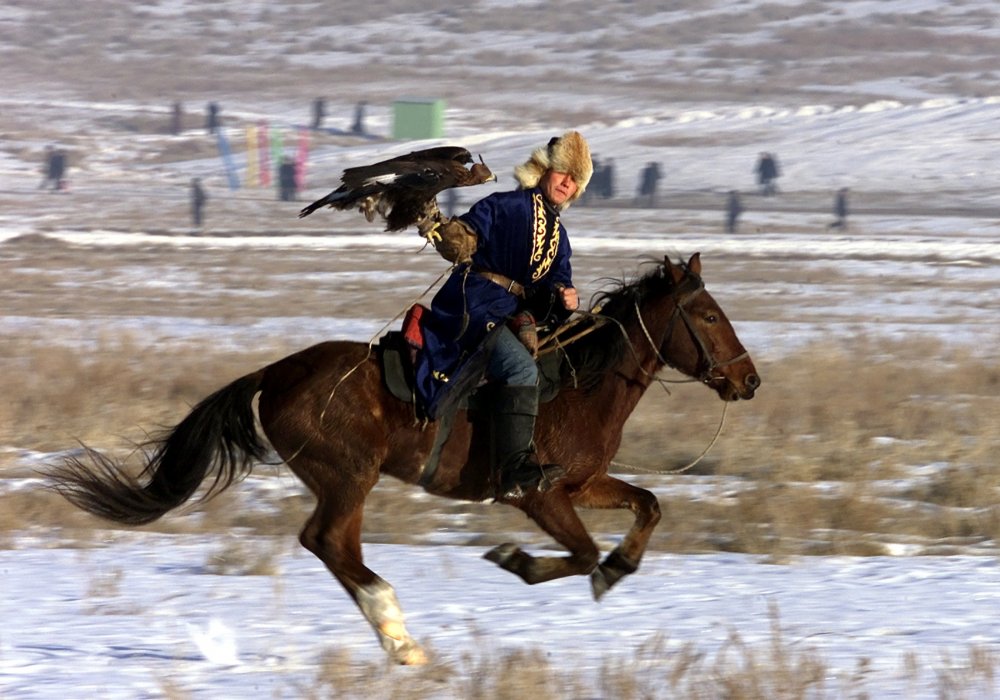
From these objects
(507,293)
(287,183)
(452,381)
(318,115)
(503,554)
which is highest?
(507,293)

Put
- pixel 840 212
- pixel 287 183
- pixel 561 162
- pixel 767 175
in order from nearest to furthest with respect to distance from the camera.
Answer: pixel 561 162
pixel 840 212
pixel 767 175
pixel 287 183

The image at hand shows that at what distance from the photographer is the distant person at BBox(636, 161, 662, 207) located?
40.6m

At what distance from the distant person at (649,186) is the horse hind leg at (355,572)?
113ft

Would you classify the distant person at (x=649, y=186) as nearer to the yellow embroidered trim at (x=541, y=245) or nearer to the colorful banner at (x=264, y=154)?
the colorful banner at (x=264, y=154)

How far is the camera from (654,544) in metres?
8.70

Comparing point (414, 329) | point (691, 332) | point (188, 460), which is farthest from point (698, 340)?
point (188, 460)

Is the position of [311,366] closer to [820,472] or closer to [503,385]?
[503,385]

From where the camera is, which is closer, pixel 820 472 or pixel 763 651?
pixel 763 651

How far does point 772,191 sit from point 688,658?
122 feet

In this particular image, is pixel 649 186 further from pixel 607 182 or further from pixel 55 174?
pixel 55 174

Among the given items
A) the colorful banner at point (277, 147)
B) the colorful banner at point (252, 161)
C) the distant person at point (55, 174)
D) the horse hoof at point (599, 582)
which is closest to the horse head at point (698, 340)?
the horse hoof at point (599, 582)

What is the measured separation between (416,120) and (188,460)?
147ft

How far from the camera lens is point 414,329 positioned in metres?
6.48

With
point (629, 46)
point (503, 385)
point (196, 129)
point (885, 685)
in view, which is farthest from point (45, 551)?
point (629, 46)
